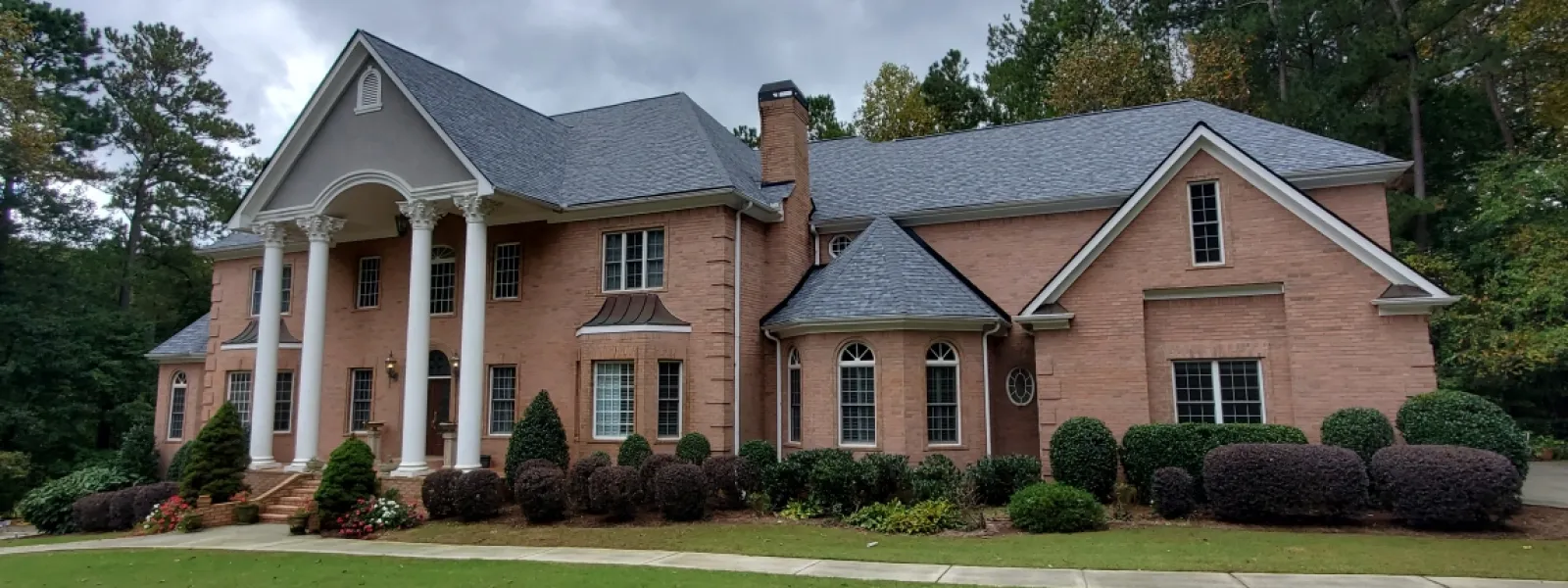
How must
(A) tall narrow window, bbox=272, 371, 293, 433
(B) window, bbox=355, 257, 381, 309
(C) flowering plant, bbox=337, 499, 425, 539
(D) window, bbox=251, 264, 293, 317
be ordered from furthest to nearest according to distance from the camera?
(D) window, bbox=251, 264, 293, 317 → (A) tall narrow window, bbox=272, 371, 293, 433 → (B) window, bbox=355, 257, 381, 309 → (C) flowering plant, bbox=337, 499, 425, 539

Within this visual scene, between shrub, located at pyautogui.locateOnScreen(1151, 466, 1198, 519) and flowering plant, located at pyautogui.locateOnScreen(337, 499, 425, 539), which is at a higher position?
shrub, located at pyautogui.locateOnScreen(1151, 466, 1198, 519)

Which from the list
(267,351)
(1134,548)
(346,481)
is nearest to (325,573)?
(346,481)

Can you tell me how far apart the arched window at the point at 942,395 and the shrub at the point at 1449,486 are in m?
7.64

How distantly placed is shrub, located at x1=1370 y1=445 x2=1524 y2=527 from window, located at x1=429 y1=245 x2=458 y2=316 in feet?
67.4

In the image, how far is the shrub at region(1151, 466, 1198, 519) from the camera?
1491 centimetres

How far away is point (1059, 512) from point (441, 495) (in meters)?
11.5

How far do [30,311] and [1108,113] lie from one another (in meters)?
37.7

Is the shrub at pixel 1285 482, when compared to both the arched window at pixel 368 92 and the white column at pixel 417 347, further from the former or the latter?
the arched window at pixel 368 92

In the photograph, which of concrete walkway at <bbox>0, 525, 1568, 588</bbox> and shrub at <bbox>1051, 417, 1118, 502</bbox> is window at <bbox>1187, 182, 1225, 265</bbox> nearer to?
shrub at <bbox>1051, 417, 1118, 502</bbox>

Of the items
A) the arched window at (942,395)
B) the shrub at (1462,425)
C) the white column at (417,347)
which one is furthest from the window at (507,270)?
the shrub at (1462,425)

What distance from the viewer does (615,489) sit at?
16359mm

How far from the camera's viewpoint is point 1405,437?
592 inches

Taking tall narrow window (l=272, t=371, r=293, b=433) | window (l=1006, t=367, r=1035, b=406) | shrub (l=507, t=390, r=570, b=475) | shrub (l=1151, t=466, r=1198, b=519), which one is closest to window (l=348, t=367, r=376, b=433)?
tall narrow window (l=272, t=371, r=293, b=433)

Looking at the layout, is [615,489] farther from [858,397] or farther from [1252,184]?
[1252,184]
